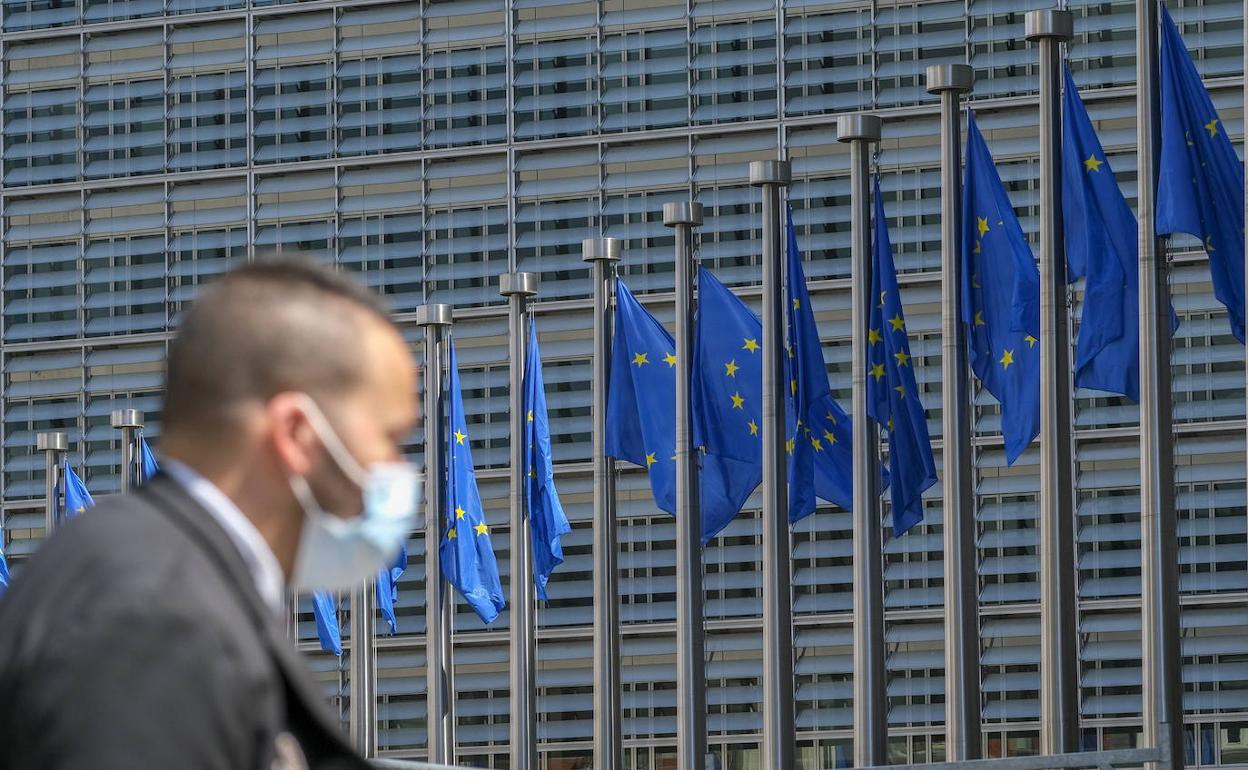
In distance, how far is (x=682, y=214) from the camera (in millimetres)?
30500

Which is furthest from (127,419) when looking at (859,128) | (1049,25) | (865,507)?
(1049,25)

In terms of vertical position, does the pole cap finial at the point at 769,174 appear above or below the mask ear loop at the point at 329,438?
above

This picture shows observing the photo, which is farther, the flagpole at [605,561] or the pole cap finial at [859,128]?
the flagpole at [605,561]

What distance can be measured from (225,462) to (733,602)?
174 feet

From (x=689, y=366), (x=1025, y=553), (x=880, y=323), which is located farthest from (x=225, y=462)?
(x=1025, y=553)

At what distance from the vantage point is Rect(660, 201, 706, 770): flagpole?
29.3 m

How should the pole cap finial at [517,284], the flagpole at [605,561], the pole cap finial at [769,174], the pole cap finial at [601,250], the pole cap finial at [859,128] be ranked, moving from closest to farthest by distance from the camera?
the pole cap finial at [859,128] → the pole cap finial at [769,174] → the flagpole at [605,561] → the pole cap finial at [601,250] → the pole cap finial at [517,284]

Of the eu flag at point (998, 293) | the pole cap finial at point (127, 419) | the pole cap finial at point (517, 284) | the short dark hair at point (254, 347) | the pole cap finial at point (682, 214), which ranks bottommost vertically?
the short dark hair at point (254, 347)

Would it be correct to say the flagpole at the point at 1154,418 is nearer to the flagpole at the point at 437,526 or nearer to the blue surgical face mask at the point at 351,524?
the flagpole at the point at 437,526

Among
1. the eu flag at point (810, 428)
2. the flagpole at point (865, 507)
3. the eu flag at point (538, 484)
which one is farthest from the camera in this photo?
the eu flag at point (538, 484)

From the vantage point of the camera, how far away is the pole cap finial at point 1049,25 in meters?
24.7

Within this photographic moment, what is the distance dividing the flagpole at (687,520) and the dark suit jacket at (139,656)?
2680 centimetres

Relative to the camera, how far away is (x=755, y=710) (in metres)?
54.9

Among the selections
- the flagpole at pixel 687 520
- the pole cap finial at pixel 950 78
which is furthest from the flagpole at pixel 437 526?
the pole cap finial at pixel 950 78
